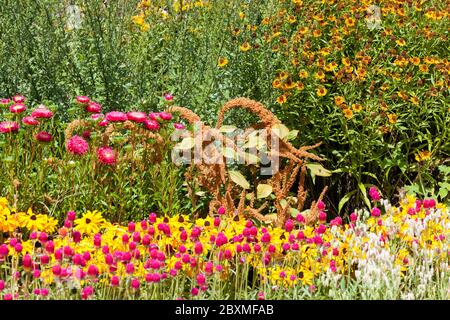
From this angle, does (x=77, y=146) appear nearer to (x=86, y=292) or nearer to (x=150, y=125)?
(x=150, y=125)

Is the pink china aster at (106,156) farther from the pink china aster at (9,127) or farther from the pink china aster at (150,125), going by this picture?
the pink china aster at (9,127)

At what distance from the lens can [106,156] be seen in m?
4.01

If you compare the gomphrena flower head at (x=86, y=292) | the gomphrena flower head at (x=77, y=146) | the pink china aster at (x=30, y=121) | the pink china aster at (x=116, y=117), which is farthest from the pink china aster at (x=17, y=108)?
the gomphrena flower head at (x=86, y=292)

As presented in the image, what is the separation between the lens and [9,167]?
4.02 meters

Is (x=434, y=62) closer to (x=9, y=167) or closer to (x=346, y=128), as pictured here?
(x=346, y=128)

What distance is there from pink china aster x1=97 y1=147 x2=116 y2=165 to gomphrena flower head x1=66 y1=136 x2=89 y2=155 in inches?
2.8

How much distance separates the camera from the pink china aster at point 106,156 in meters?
4.01

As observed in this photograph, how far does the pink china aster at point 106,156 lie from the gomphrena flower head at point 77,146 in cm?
7

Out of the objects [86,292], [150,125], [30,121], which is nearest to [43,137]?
[30,121]

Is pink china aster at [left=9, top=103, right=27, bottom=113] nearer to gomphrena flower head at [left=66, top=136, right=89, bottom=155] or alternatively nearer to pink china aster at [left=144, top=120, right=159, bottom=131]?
gomphrena flower head at [left=66, top=136, right=89, bottom=155]

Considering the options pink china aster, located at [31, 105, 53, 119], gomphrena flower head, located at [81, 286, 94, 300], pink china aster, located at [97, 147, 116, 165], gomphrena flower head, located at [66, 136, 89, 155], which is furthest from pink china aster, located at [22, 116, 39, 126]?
gomphrena flower head, located at [81, 286, 94, 300]

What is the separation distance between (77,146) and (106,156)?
0.14 meters

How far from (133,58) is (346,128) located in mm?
1327

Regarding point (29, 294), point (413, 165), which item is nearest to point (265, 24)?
point (413, 165)
